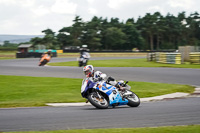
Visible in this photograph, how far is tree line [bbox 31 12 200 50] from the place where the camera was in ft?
333

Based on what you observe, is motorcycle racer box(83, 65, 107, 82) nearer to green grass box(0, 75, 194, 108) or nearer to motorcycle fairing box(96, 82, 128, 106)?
motorcycle fairing box(96, 82, 128, 106)

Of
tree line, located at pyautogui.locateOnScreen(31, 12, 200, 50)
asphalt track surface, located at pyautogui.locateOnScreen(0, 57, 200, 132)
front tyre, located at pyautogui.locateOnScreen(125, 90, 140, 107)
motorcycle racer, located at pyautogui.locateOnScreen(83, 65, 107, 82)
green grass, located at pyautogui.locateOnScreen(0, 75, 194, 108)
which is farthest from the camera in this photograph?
tree line, located at pyautogui.locateOnScreen(31, 12, 200, 50)

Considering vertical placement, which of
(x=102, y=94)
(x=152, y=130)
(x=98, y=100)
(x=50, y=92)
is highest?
(x=102, y=94)

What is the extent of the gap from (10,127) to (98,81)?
3153 mm

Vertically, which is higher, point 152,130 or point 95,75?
point 95,75

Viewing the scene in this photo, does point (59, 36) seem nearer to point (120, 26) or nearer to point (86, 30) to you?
point (86, 30)

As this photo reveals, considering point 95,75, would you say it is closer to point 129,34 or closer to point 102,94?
point 102,94

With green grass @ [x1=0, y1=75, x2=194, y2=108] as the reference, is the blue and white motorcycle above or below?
above

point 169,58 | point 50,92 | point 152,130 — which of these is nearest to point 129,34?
point 169,58

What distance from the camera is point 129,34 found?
11094 centimetres

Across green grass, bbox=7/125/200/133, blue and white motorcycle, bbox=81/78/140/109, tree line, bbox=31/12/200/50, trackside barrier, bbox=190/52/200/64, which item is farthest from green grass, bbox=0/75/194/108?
tree line, bbox=31/12/200/50

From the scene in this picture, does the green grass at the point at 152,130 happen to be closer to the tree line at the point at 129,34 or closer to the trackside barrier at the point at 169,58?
the trackside barrier at the point at 169,58

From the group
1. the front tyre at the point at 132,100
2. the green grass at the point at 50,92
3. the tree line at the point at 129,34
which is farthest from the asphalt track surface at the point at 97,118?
the tree line at the point at 129,34

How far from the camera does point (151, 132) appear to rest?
657 cm
